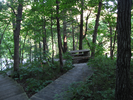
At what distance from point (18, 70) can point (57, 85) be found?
4491mm

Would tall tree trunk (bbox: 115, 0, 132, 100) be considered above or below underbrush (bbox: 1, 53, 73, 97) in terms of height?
above

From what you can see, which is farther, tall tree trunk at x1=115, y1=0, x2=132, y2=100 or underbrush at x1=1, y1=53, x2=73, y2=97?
underbrush at x1=1, y1=53, x2=73, y2=97

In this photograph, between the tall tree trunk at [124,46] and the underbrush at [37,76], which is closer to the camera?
the tall tree trunk at [124,46]

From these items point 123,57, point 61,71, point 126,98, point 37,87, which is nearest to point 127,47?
point 123,57

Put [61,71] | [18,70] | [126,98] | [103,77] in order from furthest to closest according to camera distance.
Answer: [18,70] → [61,71] → [103,77] → [126,98]

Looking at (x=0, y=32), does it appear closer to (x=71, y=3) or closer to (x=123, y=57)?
(x=71, y=3)

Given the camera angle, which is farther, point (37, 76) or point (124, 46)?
point (37, 76)

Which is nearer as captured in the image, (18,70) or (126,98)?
(126,98)

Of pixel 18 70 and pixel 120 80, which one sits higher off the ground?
pixel 120 80

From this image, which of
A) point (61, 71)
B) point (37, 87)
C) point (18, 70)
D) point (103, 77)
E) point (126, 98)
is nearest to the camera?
point (126, 98)

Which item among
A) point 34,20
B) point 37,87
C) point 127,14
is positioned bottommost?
point 37,87

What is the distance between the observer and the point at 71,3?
5316 mm

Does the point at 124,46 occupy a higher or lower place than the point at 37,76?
higher

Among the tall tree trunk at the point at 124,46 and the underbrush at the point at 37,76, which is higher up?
the tall tree trunk at the point at 124,46
